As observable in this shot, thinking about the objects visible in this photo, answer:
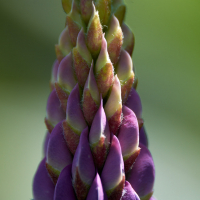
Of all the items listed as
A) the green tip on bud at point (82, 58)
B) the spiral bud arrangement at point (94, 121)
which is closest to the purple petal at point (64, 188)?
the spiral bud arrangement at point (94, 121)

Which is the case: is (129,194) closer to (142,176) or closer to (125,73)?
(142,176)

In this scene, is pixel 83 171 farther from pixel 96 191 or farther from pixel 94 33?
pixel 94 33

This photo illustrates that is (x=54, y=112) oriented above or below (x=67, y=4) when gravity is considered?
below

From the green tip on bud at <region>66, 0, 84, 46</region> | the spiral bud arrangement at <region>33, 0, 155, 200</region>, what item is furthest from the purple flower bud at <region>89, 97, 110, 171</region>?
the green tip on bud at <region>66, 0, 84, 46</region>

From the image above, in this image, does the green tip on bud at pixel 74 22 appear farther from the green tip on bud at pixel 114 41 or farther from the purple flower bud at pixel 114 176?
the purple flower bud at pixel 114 176

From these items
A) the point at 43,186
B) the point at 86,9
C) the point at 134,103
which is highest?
the point at 86,9

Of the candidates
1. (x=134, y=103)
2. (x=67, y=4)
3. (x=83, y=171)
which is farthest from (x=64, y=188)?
(x=67, y=4)
